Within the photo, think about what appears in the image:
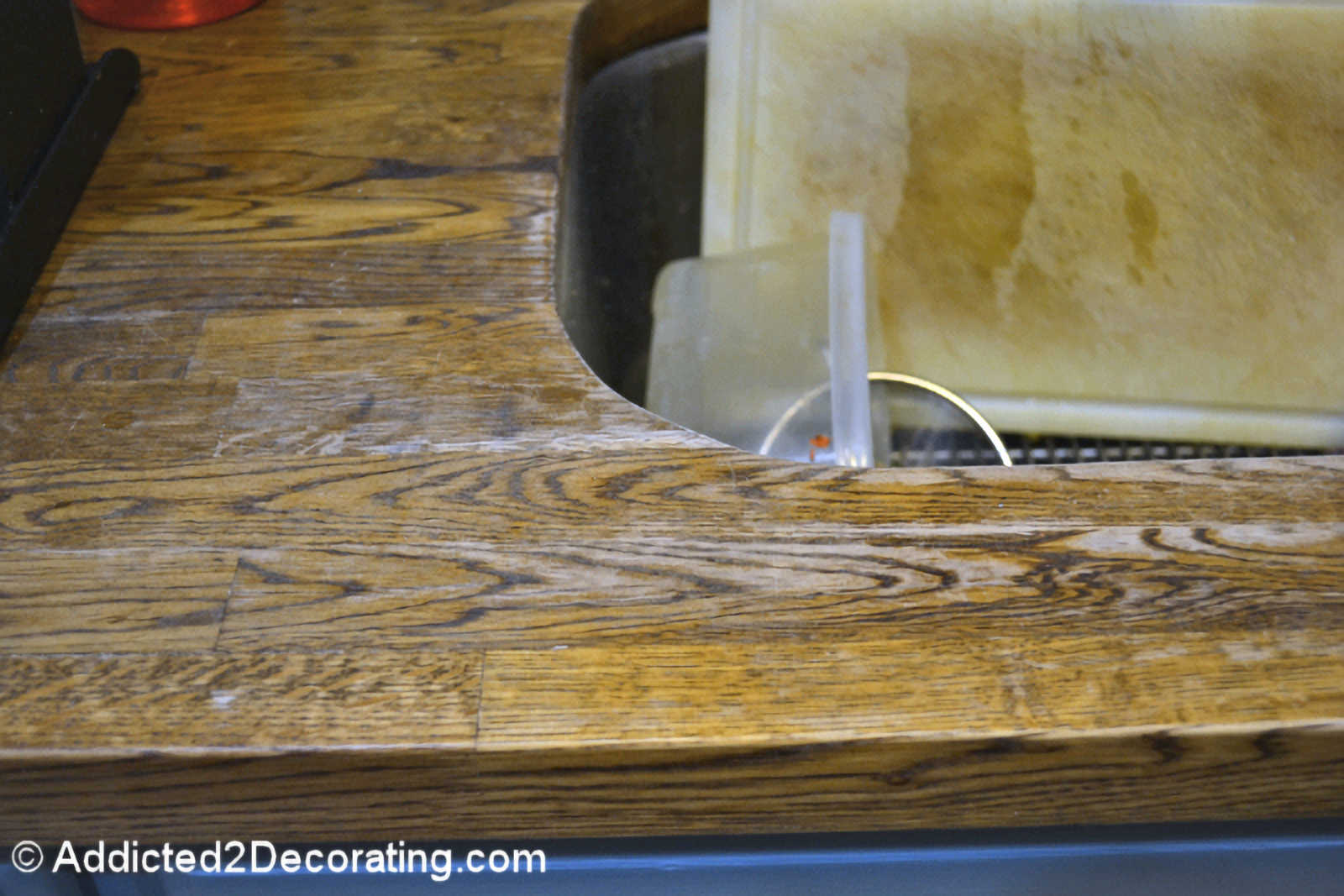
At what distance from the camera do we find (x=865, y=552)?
0.59m

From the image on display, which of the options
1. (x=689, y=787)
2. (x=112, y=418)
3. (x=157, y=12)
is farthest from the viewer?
(x=157, y=12)

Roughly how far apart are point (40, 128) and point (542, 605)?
52cm

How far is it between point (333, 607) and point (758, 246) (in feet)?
1.76

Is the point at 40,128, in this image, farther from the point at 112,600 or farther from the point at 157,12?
the point at 112,600

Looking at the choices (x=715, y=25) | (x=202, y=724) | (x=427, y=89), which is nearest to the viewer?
(x=202, y=724)

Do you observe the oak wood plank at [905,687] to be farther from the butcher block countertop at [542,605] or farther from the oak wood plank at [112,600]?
the oak wood plank at [112,600]

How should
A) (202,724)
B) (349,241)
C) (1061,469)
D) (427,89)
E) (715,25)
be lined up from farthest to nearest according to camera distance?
(715,25)
(427,89)
(349,241)
(1061,469)
(202,724)

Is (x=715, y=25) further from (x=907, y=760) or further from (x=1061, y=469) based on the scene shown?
(x=907, y=760)

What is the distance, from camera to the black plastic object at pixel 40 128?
2.42ft

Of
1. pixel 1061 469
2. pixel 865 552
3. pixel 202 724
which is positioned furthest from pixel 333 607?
pixel 1061 469

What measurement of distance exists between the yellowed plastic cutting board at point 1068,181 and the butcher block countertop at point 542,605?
0.36 m

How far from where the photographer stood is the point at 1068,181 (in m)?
1.01

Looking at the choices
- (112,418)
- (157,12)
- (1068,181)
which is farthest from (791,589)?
(157,12)

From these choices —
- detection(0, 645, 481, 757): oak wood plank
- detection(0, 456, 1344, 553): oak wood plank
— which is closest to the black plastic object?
detection(0, 456, 1344, 553): oak wood plank
